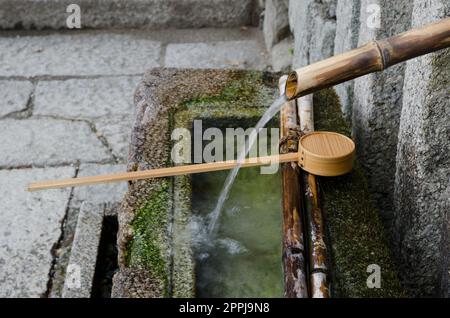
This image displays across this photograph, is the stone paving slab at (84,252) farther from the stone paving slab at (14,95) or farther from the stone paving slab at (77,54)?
the stone paving slab at (77,54)

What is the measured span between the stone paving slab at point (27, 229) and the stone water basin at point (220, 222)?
3.16 feet

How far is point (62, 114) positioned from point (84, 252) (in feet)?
5.21

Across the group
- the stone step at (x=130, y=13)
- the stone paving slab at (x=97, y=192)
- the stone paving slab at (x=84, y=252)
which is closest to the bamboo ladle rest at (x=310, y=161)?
the stone paving slab at (x=84, y=252)

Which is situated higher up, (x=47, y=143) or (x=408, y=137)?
(x=47, y=143)

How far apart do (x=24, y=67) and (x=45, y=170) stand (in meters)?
1.48

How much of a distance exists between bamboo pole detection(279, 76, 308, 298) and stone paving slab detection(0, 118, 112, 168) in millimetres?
1838

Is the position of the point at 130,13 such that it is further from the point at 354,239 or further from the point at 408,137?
the point at 354,239

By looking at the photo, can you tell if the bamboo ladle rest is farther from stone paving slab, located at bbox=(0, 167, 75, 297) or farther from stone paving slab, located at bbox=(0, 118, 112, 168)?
stone paving slab, located at bbox=(0, 118, 112, 168)

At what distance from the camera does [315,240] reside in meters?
2.11

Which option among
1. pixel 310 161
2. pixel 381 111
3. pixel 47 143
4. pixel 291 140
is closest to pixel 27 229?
pixel 47 143

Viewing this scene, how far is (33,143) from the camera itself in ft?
13.4

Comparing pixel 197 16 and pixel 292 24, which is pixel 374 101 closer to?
pixel 292 24
